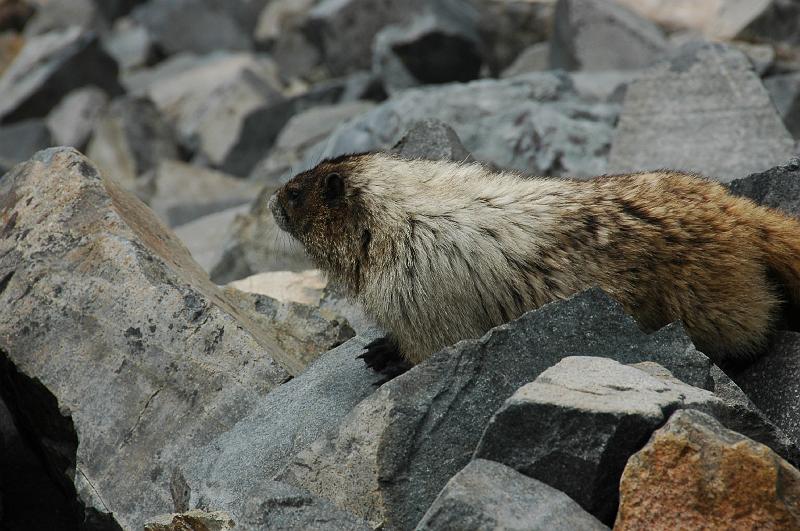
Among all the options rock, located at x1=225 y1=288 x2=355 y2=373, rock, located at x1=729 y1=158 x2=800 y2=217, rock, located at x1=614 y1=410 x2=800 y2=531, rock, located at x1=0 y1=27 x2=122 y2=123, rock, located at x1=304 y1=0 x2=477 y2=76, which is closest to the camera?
rock, located at x1=614 y1=410 x2=800 y2=531

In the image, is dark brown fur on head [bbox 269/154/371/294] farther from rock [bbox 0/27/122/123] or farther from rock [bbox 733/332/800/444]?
rock [bbox 0/27/122/123]

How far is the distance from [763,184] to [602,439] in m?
2.42

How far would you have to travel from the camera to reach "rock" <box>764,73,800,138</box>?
35.8ft

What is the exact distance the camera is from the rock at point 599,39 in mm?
14055

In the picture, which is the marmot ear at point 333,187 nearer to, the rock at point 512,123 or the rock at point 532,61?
the rock at point 512,123

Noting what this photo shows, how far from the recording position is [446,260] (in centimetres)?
468

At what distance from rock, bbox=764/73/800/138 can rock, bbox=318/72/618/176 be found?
216 cm

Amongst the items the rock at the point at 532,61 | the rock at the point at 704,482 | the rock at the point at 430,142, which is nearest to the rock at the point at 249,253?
the rock at the point at 430,142

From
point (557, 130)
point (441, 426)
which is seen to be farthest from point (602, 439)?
point (557, 130)

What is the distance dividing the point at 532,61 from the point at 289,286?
9.40 m

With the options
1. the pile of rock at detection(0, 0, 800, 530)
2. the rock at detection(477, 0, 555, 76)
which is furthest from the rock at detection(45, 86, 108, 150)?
the pile of rock at detection(0, 0, 800, 530)

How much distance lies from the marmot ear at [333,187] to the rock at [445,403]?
51.7 inches

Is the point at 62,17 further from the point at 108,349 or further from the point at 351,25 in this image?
the point at 108,349

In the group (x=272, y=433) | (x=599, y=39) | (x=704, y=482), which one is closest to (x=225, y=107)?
(x=599, y=39)
